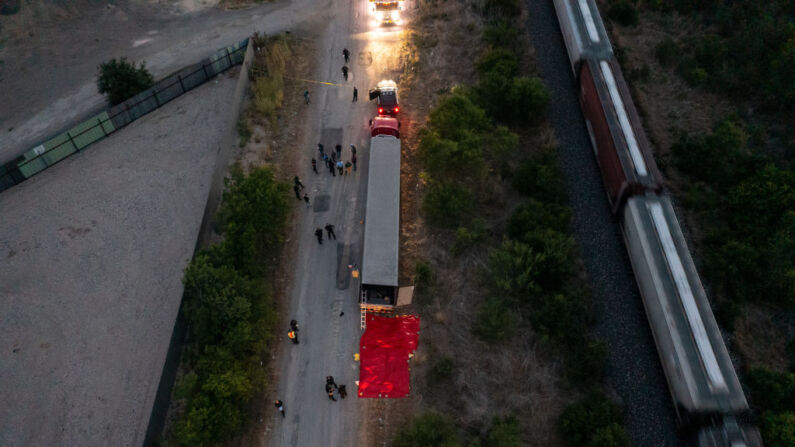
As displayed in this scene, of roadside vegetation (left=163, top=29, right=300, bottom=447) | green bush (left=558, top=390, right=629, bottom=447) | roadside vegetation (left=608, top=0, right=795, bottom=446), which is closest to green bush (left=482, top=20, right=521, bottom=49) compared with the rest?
roadside vegetation (left=608, top=0, right=795, bottom=446)

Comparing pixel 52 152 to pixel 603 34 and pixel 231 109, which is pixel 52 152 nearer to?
pixel 231 109

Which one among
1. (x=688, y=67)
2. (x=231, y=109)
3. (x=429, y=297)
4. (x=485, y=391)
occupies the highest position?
(x=688, y=67)

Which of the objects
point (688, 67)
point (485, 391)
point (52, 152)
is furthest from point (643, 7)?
point (52, 152)

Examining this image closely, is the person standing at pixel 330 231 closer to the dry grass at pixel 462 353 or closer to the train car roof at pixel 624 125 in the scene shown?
the dry grass at pixel 462 353

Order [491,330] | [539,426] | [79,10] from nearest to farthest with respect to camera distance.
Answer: [539,426], [491,330], [79,10]

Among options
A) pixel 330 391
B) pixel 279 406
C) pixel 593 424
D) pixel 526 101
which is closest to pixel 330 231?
pixel 330 391

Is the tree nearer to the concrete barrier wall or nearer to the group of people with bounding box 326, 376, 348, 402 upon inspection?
the concrete barrier wall
